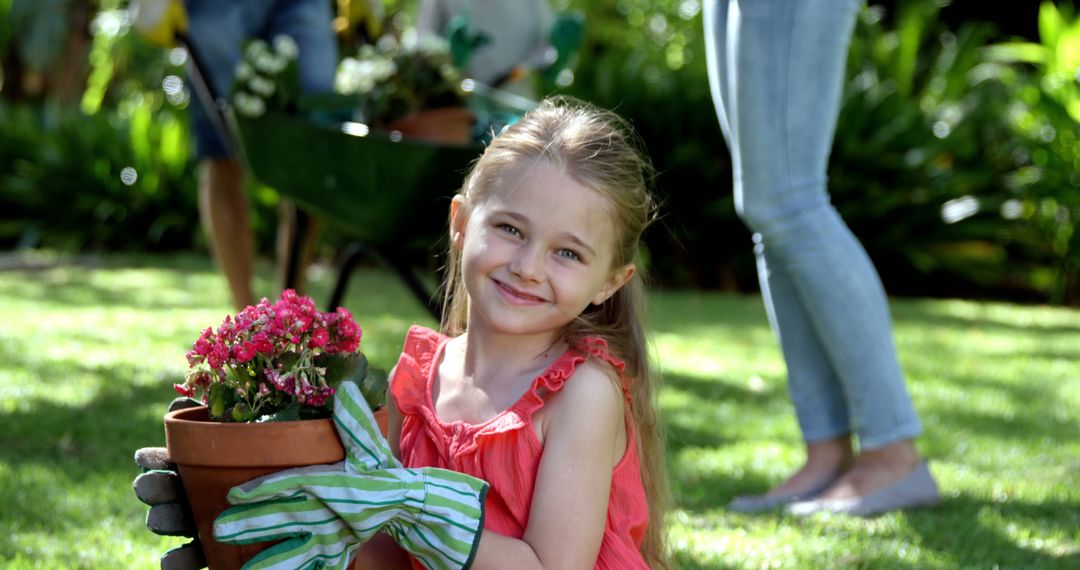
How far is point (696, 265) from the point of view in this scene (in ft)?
27.6

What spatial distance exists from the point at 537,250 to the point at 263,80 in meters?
2.08

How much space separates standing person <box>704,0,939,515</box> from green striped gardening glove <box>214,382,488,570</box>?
53.1 inches

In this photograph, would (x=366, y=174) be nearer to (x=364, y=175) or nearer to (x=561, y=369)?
(x=364, y=175)

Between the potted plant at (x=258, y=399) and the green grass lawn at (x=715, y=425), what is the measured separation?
2.76ft

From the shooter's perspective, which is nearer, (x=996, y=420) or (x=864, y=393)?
(x=864, y=393)

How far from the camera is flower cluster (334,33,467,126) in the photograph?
379cm

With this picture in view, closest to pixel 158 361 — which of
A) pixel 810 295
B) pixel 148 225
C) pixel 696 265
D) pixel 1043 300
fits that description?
pixel 810 295

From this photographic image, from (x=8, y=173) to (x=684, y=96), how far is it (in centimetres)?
539

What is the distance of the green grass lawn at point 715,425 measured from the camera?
2.49m

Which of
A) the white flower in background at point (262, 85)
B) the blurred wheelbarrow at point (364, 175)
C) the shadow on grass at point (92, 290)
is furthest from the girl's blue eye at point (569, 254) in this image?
the shadow on grass at point (92, 290)

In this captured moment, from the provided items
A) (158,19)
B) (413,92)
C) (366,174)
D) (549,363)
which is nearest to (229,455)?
(549,363)

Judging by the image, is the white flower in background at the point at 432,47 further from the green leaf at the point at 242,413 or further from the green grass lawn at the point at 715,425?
the green leaf at the point at 242,413

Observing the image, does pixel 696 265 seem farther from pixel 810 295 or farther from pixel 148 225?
pixel 810 295

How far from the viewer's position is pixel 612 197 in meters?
1.85
